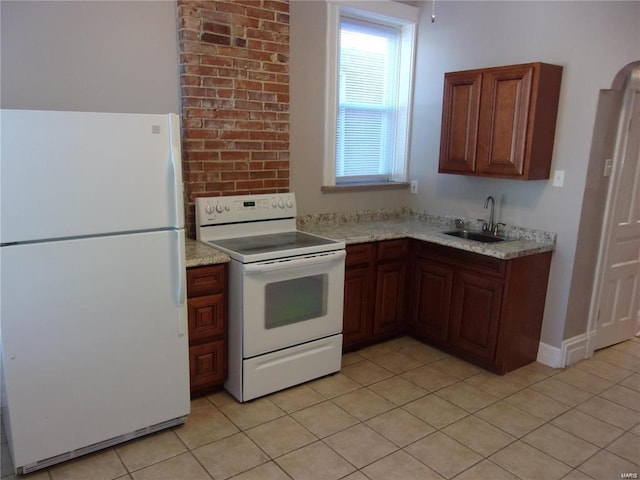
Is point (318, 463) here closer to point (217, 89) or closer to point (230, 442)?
point (230, 442)

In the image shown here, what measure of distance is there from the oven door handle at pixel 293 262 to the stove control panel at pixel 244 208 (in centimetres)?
56

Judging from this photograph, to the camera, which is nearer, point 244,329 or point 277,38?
point 244,329

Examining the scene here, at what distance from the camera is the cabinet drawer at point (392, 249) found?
348cm

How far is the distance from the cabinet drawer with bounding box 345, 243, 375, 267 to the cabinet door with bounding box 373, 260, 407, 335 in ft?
0.48

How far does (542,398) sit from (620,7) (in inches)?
93.3

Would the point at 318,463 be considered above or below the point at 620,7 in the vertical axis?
below

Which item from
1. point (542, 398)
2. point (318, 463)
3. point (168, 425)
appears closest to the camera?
point (318, 463)

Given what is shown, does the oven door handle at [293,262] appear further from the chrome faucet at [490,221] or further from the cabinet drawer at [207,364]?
the chrome faucet at [490,221]

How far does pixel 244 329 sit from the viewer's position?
2707 mm

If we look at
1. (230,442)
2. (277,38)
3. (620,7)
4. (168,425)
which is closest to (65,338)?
(168,425)

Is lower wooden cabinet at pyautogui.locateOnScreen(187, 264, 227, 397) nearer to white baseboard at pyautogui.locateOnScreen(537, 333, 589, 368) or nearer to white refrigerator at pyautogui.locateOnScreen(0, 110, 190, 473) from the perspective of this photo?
white refrigerator at pyautogui.locateOnScreen(0, 110, 190, 473)

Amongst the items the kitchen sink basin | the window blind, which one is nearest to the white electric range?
the window blind

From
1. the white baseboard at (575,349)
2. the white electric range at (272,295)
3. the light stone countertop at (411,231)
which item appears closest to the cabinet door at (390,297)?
the light stone countertop at (411,231)

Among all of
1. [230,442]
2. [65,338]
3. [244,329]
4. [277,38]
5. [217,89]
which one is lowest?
[230,442]
